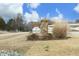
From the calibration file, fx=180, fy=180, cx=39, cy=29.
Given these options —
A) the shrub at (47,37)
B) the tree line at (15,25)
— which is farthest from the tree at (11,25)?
the shrub at (47,37)

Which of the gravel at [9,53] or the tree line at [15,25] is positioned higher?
the tree line at [15,25]

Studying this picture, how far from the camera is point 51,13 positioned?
4.71 feet

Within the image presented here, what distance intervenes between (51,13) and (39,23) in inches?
4.9

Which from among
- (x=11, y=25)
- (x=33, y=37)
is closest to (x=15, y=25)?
(x=11, y=25)

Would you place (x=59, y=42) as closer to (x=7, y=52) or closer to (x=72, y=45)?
(x=72, y=45)

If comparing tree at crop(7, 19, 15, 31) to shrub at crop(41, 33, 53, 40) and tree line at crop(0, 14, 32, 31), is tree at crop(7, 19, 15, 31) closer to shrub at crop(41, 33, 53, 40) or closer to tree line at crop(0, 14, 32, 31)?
tree line at crop(0, 14, 32, 31)

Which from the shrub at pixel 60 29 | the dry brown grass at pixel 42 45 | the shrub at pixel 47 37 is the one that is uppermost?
the shrub at pixel 60 29

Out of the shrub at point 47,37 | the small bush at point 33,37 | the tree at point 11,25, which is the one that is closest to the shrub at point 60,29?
the shrub at point 47,37

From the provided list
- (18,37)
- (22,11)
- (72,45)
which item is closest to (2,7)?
(22,11)

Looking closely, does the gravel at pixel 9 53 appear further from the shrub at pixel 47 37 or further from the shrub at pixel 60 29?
the shrub at pixel 60 29

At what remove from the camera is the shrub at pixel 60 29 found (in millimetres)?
1452

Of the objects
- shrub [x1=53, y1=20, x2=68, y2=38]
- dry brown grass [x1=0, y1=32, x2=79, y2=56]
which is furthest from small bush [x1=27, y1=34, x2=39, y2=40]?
shrub [x1=53, y1=20, x2=68, y2=38]

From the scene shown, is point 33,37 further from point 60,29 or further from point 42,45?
point 60,29

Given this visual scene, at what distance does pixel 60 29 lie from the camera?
147 centimetres
